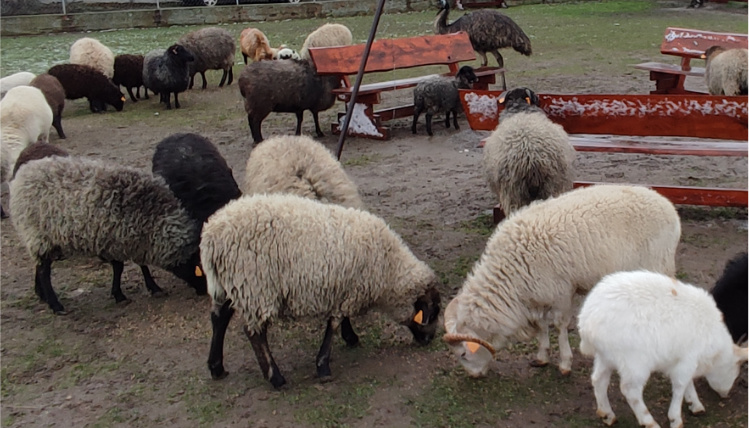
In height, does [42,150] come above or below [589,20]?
below

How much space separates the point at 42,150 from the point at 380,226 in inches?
154

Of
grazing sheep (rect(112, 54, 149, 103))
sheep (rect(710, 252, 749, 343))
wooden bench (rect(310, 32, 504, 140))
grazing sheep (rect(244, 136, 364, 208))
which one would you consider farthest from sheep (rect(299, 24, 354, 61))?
sheep (rect(710, 252, 749, 343))

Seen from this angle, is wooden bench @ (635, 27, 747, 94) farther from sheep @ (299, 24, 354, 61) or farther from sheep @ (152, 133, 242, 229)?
sheep @ (152, 133, 242, 229)

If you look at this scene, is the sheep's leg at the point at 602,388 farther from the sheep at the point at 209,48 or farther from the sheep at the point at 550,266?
the sheep at the point at 209,48

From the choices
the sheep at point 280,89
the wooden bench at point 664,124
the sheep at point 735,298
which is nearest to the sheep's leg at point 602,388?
the sheep at point 735,298

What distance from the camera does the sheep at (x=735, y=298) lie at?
400 cm

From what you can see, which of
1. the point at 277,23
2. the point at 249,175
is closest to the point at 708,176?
the point at 249,175

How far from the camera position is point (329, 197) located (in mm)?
5301

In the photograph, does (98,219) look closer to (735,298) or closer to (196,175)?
(196,175)

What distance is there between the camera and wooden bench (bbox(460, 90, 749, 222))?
6094 mm

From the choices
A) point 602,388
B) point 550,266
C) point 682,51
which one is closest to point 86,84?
point 682,51

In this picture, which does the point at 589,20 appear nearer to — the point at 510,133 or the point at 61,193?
the point at 510,133

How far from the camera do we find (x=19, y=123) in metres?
8.44

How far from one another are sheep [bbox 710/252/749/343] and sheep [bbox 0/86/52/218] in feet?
22.2
